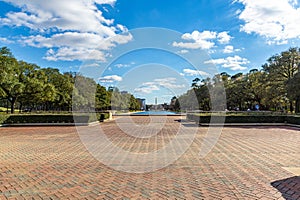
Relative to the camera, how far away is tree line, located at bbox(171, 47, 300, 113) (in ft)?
84.3

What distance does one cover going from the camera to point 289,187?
4.23m

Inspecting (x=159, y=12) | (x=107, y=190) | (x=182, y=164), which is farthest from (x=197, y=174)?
(x=159, y=12)

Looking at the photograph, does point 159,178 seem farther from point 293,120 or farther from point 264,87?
point 264,87

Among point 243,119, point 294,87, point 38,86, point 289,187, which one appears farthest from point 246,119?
point 38,86

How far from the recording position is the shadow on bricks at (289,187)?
386cm

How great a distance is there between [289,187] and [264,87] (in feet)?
92.4

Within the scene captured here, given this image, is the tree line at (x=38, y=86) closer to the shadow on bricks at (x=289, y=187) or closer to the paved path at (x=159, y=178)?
the paved path at (x=159, y=178)

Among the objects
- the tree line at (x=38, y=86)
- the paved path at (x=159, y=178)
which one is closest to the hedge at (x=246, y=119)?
the paved path at (x=159, y=178)

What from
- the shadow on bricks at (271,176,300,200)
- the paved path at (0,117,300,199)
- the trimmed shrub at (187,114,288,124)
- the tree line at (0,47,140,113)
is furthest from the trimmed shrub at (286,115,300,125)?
the tree line at (0,47,140,113)

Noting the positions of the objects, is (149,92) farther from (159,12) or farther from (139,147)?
(139,147)

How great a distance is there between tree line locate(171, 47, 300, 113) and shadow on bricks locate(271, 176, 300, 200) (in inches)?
781

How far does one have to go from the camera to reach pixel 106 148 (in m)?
8.20

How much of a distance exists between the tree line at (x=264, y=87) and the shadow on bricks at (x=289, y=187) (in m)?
19.8

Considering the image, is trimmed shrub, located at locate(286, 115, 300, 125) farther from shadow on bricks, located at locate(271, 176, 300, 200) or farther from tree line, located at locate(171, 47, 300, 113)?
shadow on bricks, located at locate(271, 176, 300, 200)
